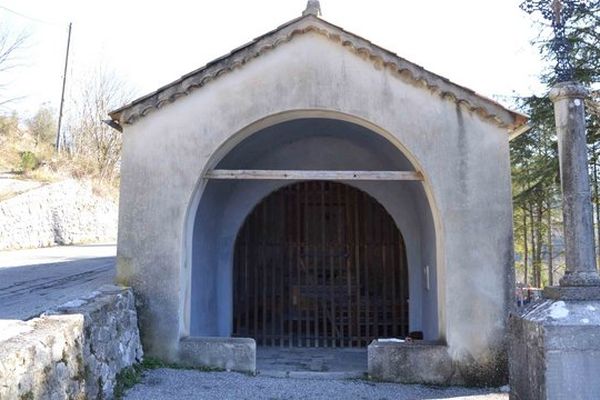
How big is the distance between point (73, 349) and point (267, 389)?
97.4 inches

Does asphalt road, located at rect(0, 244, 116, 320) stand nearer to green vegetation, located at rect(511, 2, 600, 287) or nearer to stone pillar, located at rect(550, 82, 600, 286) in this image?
stone pillar, located at rect(550, 82, 600, 286)

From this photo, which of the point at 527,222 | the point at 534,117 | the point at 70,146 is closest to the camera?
the point at 534,117

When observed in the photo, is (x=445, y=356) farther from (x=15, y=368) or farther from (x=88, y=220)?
(x=88, y=220)

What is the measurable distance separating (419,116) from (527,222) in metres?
12.7

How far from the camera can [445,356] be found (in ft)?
21.1

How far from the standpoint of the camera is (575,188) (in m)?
4.62

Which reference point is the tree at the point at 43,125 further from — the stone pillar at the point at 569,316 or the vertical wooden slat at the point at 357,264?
the stone pillar at the point at 569,316

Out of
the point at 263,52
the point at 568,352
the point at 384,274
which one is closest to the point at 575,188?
the point at 568,352

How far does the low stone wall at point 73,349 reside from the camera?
349 centimetres

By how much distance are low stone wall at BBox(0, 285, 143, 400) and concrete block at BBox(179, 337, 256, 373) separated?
1.97 ft

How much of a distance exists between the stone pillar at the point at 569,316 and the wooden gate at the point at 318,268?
454 cm

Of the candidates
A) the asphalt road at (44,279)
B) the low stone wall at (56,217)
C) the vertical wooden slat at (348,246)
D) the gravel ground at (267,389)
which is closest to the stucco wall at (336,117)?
the gravel ground at (267,389)

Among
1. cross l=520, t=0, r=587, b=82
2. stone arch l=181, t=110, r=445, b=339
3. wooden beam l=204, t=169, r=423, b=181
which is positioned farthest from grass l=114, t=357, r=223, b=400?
cross l=520, t=0, r=587, b=82

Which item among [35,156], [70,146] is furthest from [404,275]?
[70,146]
